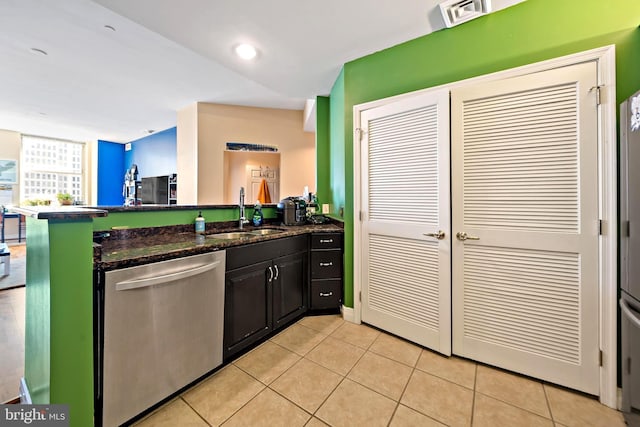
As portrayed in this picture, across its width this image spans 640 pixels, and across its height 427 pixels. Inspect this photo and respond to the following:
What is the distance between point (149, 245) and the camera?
1561mm

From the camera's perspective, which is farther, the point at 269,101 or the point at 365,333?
the point at 269,101

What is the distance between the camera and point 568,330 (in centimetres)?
148

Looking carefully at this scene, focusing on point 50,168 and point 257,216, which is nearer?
point 257,216

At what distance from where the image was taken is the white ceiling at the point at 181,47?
5.57 ft

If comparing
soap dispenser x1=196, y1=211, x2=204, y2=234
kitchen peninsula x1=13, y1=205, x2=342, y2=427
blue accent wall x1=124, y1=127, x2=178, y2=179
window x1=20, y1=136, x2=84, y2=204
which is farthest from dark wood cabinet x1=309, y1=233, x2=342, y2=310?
window x1=20, y1=136, x2=84, y2=204

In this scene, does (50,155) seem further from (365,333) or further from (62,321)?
(365,333)

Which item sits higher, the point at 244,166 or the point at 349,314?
the point at 244,166

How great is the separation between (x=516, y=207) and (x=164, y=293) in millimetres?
2183

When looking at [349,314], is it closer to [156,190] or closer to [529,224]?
[529,224]

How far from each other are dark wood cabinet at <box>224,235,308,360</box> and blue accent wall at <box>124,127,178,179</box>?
475cm

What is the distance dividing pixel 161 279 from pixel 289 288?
44.0 inches

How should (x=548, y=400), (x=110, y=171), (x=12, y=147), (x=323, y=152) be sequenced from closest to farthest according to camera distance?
(x=548, y=400), (x=323, y=152), (x=12, y=147), (x=110, y=171)

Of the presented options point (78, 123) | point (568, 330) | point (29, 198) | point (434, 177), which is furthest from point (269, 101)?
point (29, 198)

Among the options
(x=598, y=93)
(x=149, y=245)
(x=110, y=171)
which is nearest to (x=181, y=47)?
(x=149, y=245)
